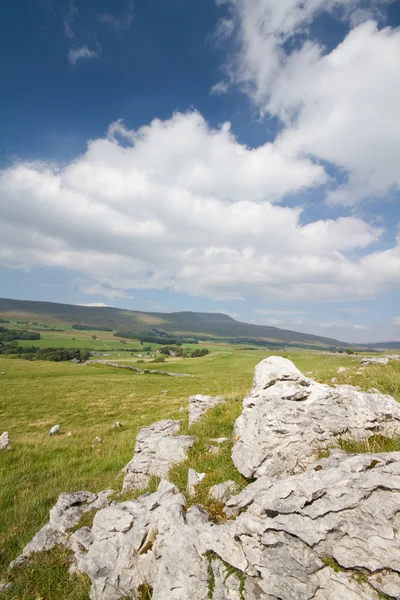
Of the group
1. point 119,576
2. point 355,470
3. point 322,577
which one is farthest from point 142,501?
point 355,470

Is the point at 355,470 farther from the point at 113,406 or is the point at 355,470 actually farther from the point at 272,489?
the point at 113,406

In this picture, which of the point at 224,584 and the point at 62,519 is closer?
the point at 224,584

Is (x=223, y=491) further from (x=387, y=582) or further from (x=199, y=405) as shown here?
(x=199, y=405)

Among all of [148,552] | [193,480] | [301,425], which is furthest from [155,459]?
[301,425]

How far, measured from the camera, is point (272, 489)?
492cm

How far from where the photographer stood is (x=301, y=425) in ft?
22.1

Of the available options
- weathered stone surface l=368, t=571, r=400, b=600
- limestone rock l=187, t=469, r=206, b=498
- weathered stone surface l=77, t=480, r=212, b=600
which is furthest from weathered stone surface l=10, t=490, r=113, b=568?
weathered stone surface l=368, t=571, r=400, b=600

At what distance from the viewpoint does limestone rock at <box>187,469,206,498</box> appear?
6.41 meters

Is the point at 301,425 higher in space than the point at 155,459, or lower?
higher

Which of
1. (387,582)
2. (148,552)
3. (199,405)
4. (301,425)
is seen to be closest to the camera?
(387,582)

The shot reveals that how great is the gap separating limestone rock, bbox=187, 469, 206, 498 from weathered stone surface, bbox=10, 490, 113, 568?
2976mm

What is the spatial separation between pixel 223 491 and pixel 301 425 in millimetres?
2496

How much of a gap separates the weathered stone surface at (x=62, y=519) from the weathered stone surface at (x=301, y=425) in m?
4.52

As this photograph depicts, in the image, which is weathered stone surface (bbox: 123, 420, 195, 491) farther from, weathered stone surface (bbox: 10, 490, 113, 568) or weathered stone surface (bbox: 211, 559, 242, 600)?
weathered stone surface (bbox: 211, 559, 242, 600)
